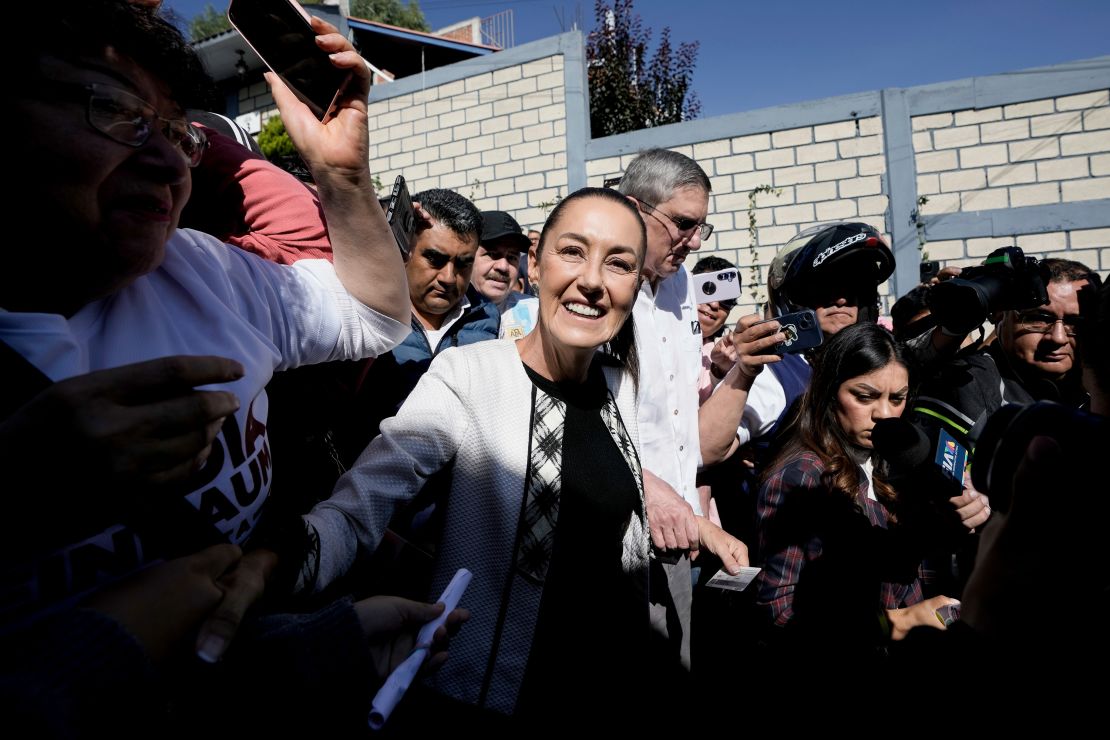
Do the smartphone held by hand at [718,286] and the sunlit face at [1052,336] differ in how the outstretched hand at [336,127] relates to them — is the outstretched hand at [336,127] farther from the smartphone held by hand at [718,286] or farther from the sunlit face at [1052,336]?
the sunlit face at [1052,336]

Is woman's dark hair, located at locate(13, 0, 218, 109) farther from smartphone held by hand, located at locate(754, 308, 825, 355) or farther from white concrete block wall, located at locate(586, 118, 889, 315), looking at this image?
white concrete block wall, located at locate(586, 118, 889, 315)

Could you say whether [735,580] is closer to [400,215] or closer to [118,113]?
[400,215]

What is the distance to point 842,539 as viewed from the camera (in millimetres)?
2318

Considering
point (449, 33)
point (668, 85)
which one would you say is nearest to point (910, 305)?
point (668, 85)

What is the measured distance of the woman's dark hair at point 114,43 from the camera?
803mm

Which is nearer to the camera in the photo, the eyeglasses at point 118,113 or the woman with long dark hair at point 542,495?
the eyeglasses at point 118,113

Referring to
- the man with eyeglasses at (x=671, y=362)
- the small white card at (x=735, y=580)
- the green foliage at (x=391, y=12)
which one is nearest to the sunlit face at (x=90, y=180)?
the man with eyeglasses at (x=671, y=362)

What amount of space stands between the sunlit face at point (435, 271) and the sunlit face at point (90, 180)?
1.97 meters

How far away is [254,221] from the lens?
4.90ft

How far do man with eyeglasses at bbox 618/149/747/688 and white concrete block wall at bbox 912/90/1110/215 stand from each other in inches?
194

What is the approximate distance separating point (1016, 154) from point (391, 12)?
128 feet

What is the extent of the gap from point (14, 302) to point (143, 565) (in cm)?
39

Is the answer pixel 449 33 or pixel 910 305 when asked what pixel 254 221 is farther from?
pixel 449 33

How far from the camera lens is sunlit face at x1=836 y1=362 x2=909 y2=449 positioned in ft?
8.54
